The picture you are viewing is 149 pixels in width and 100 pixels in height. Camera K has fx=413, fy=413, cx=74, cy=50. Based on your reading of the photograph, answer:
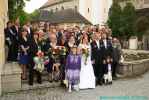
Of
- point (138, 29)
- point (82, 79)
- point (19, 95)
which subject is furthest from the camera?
point (138, 29)

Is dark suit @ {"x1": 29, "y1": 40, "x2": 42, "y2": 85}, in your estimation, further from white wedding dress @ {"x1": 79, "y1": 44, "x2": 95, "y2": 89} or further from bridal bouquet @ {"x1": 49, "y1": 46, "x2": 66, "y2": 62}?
white wedding dress @ {"x1": 79, "y1": 44, "x2": 95, "y2": 89}

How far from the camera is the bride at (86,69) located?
1488cm

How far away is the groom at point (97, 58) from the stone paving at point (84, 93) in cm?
61

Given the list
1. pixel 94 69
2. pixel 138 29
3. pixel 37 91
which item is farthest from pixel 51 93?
pixel 138 29

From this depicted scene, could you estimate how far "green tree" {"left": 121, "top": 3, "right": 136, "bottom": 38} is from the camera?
5166 centimetres

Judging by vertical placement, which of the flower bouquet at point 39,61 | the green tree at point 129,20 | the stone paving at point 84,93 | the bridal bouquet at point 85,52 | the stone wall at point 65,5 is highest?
the stone wall at point 65,5

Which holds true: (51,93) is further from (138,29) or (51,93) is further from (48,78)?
(138,29)

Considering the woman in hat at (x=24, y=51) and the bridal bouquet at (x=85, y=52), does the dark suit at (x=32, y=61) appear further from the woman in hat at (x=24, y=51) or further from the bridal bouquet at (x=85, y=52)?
the bridal bouquet at (x=85, y=52)

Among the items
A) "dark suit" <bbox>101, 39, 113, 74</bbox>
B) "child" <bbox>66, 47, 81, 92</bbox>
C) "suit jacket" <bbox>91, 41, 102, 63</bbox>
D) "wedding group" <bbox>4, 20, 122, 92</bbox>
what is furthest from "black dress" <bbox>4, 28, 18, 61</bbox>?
"dark suit" <bbox>101, 39, 113, 74</bbox>

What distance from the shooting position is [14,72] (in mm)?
13938

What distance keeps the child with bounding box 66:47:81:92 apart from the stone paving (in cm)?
41

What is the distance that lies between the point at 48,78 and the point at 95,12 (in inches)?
2560

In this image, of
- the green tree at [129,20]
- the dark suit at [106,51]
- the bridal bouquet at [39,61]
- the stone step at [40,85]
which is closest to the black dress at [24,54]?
the bridal bouquet at [39,61]

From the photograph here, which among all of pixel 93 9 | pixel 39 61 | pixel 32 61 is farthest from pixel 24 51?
pixel 93 9
